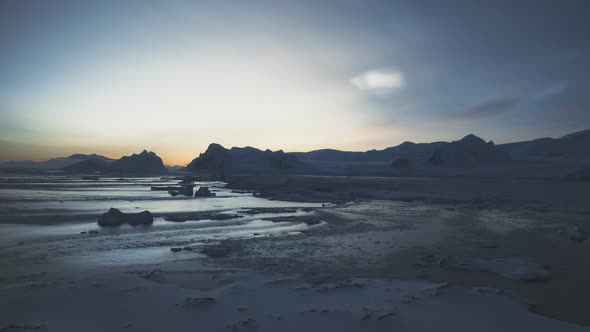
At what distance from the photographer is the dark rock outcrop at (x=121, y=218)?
13.7 m

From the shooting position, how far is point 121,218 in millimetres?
13906

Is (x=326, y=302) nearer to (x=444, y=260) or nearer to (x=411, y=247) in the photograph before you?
(x=444, y=260)

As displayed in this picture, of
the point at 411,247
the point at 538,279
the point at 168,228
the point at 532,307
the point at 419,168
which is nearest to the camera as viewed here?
the point at 532,307

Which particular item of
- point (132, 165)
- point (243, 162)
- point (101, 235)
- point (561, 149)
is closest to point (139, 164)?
point (132, 165)

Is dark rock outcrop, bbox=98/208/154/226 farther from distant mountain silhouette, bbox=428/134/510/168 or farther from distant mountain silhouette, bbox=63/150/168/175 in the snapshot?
distant mountain silhouette, bbox=63/150/168/175

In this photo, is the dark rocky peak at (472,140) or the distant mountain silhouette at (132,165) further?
the distant mountain silhouette at (132,165)

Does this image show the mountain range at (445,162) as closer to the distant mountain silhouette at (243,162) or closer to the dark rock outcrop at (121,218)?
the distant mountain silhouette at (243,162)

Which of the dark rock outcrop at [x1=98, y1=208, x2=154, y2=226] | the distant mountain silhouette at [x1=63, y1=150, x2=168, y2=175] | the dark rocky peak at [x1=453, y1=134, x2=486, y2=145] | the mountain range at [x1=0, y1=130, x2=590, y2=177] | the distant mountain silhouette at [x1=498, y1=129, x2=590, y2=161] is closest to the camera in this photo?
the dark rock outcrop at [x1=98, y1=208, x2=154, y2=226]

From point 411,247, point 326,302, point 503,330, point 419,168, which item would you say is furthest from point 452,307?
point 419,168

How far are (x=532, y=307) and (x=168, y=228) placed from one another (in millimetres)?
12308

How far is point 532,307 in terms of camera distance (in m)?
6.04

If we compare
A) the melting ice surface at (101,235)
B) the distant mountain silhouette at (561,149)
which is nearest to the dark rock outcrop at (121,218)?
the melting ice surface at (101,235)

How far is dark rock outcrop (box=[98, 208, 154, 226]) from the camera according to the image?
1373 centimetres

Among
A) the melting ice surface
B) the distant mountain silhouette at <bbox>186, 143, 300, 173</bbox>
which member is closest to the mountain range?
the distant mountain silhouette at <bbox>186, 143, 300, 173</bbox>
